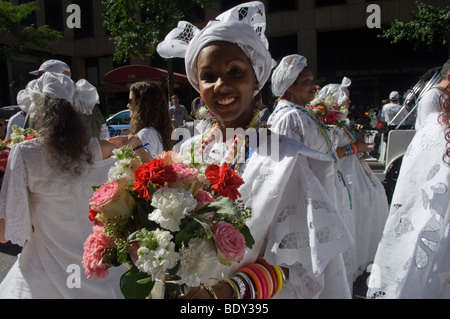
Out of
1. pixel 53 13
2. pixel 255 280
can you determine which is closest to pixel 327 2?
pixel 53 13

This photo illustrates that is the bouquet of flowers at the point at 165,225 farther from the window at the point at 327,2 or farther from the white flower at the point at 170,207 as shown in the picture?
the window at the point at 327,2

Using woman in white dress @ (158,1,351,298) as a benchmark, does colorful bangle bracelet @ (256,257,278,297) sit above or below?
below

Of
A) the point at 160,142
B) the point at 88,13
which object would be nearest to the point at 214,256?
the point at 160,142

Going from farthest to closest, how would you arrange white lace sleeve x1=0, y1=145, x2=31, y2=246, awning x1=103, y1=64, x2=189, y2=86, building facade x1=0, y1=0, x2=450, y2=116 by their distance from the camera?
building facade x1=0, y1=0, x2=450, y2=116 → awning x1=103, y1=64, x2=189, y2=86 → white lace sleeve x1=0, y1=145, x2=31, y2=246

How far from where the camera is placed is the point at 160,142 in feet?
13.1

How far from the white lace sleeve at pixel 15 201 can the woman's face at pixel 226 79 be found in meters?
1.35

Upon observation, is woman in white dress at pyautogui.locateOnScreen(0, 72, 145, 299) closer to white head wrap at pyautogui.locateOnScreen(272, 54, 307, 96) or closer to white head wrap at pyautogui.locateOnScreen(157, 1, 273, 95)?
white head wrap at pyautogui.locateOnScreen(157, 1, 273, 95)

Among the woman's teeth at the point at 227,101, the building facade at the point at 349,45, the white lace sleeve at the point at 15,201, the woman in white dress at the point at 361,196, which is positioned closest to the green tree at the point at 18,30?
the building facade at the point at 349,45

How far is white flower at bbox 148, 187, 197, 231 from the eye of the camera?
1.10 meters

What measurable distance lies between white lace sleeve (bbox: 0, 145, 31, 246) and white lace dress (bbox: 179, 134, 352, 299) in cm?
146

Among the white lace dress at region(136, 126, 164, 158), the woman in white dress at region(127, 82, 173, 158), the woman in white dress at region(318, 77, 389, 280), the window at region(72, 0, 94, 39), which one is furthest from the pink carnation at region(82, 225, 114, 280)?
the window at region(72, 0, 94, 39)

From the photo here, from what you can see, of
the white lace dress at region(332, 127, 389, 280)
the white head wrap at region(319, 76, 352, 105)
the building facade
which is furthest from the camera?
the building facade

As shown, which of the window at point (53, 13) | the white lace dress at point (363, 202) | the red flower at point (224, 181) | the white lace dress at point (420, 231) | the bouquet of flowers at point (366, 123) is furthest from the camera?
the window at point (53, 13)

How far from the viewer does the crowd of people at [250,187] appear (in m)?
1.49
